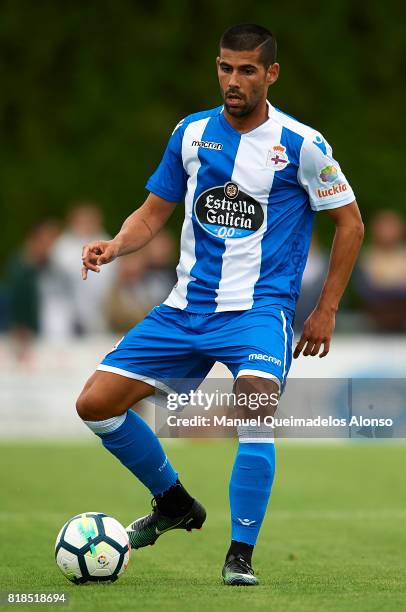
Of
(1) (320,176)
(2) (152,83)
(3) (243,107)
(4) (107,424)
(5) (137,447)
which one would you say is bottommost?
(5) (137,447)

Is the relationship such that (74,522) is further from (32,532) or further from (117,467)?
(117,467)

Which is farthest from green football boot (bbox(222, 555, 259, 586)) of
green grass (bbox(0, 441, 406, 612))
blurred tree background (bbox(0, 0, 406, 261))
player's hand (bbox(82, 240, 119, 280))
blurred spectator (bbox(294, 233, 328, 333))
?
blurred tree background (bbox(0, 0, 406, 261))

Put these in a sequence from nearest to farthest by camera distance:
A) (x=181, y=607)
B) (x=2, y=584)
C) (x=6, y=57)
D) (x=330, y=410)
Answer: (x=181, y=607)
(x=2, y=584)
(x=330, y=410)
(x=6, y=57)

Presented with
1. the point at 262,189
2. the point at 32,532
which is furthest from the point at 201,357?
the point at 32,532

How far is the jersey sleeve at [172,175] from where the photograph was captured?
24.2 feet

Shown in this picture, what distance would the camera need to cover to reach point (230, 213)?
716 centimetres

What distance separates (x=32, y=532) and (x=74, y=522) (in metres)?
2.05

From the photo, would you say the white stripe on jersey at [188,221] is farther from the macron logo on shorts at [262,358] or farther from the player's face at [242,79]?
the macron logo on shorts at [262,358]

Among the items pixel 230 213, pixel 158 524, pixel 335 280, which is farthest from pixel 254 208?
pixel 158 524

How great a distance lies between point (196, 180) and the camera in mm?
7289

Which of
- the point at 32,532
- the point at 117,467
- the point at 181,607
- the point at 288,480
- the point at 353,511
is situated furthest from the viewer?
the point at 117,467

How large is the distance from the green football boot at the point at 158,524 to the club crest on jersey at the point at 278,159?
177 centimetres

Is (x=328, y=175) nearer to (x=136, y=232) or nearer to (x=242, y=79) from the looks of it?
(x=242, y=79)

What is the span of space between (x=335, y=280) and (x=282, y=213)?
406 millimetres
